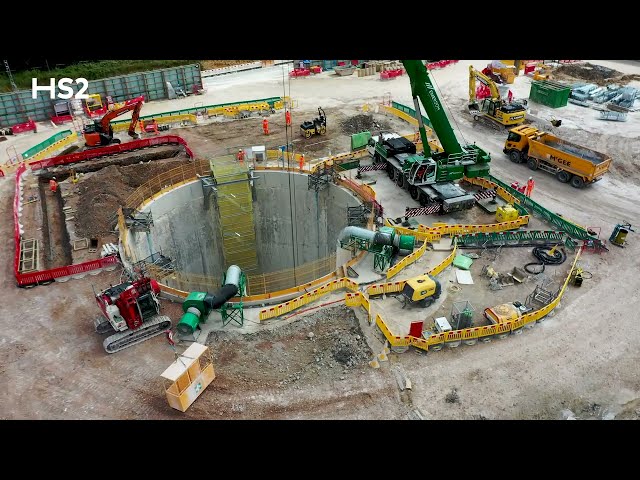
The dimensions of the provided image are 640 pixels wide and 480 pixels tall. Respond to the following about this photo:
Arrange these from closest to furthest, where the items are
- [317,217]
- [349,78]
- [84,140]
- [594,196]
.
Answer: [594,196] → [317,217] → [84,140] → [349,78]

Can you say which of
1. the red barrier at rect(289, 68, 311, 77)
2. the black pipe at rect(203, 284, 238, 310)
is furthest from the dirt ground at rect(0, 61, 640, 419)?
the red barrier at rect(289, 68, 311, 77)

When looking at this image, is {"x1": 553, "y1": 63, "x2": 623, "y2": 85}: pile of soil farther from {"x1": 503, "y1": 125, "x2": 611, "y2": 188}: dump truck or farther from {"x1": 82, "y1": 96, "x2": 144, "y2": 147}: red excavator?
{"x1": 82, "y1": 96, "x2": 144, "y2": 147}: red excavator

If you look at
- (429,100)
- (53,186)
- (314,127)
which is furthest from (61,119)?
(429,100)

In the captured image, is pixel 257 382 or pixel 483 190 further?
pixel 483 190

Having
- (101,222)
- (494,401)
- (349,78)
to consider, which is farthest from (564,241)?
(349,78)

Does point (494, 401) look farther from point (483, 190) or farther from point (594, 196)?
point (594, 196)

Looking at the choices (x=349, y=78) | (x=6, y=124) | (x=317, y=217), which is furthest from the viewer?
(x=349, y=78)

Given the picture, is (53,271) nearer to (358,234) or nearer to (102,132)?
(358,234)

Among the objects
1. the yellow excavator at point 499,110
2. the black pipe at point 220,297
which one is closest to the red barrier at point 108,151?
the black pipe at point 220,297
